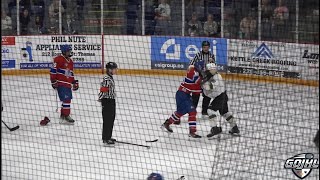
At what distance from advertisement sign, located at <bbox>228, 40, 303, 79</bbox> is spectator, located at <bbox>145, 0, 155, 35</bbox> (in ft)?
6.89

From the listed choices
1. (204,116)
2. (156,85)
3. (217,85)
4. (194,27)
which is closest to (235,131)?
(217,85)

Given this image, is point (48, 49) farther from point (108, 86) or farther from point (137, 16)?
point (108, 86)

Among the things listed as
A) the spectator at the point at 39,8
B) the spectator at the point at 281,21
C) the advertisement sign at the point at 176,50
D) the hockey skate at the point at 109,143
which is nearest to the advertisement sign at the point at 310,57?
the spectator at the point at 281,21

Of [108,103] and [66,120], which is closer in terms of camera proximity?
[108,103]

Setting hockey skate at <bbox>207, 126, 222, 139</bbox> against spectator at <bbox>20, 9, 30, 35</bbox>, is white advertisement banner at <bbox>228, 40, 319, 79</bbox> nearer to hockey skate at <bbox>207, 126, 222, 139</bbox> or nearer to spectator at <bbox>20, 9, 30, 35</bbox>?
hockey skate at <bbox>207, 126, 222, 139</bbox>

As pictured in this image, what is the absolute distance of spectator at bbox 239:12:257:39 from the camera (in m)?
10.8

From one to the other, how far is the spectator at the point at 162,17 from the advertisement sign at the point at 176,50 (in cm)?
19

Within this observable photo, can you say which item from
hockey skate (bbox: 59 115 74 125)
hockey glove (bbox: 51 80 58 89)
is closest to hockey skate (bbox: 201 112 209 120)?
hockey skate (bbox: 59 115 74 125)

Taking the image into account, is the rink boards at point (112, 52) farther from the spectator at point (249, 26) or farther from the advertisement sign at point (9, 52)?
the spectator at point (249, 26)

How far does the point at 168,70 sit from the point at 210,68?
15.7ft

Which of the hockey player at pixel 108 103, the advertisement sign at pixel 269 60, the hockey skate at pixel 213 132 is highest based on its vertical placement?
the advertisement sign at pixel 269 60

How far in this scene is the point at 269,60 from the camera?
37.0ft

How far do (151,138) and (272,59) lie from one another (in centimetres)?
387

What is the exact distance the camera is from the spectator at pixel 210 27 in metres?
12.3
